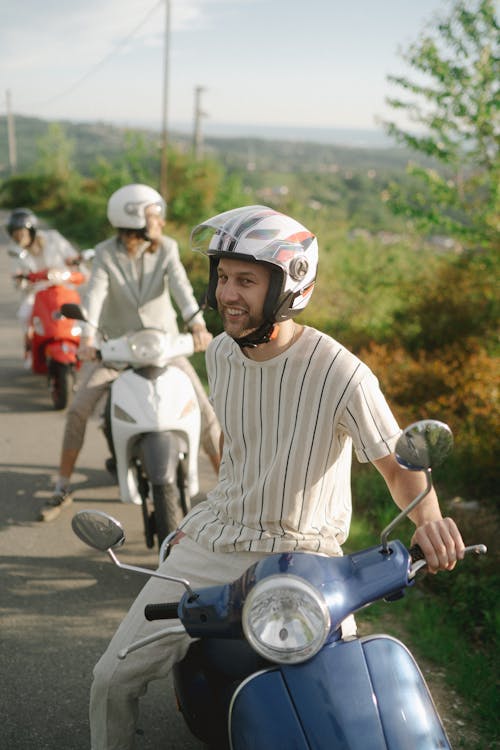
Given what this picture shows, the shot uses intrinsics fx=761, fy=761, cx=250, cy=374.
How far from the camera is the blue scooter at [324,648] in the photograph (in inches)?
65.6

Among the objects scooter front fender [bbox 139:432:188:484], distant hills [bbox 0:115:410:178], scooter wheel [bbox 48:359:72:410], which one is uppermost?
scooter front fender [bbox 139:432:188:484]

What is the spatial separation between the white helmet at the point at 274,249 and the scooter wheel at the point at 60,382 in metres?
4.85

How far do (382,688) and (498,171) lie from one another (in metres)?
7.88

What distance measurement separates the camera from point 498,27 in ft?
26.2

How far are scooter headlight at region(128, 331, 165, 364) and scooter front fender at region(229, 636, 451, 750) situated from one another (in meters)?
2.63

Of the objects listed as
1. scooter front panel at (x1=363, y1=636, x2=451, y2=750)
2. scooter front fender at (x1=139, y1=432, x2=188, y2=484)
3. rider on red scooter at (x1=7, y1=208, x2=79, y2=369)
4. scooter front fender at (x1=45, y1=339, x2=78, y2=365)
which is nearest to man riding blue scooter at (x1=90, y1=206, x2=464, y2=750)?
scooter front panel at (x1=363, y1=636, x2=451, y2=750)

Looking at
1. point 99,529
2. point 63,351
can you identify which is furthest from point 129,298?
point 99,529

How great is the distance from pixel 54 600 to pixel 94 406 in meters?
1.31

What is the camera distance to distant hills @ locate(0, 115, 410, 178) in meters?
43.8

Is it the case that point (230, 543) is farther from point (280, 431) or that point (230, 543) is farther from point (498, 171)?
point (498, 171)

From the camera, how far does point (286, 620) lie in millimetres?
1673

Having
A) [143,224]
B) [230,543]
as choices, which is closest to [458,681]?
[230,543]

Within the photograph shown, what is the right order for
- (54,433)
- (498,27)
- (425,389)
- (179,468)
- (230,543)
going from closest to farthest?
(230,543), (179,468), (54,433), (425,389), (498,27)

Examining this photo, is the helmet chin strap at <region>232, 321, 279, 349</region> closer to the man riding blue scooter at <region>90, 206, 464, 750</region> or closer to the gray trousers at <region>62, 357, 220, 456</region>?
the man riding blue scooter at <region>90, 206, 464, 750</region>
